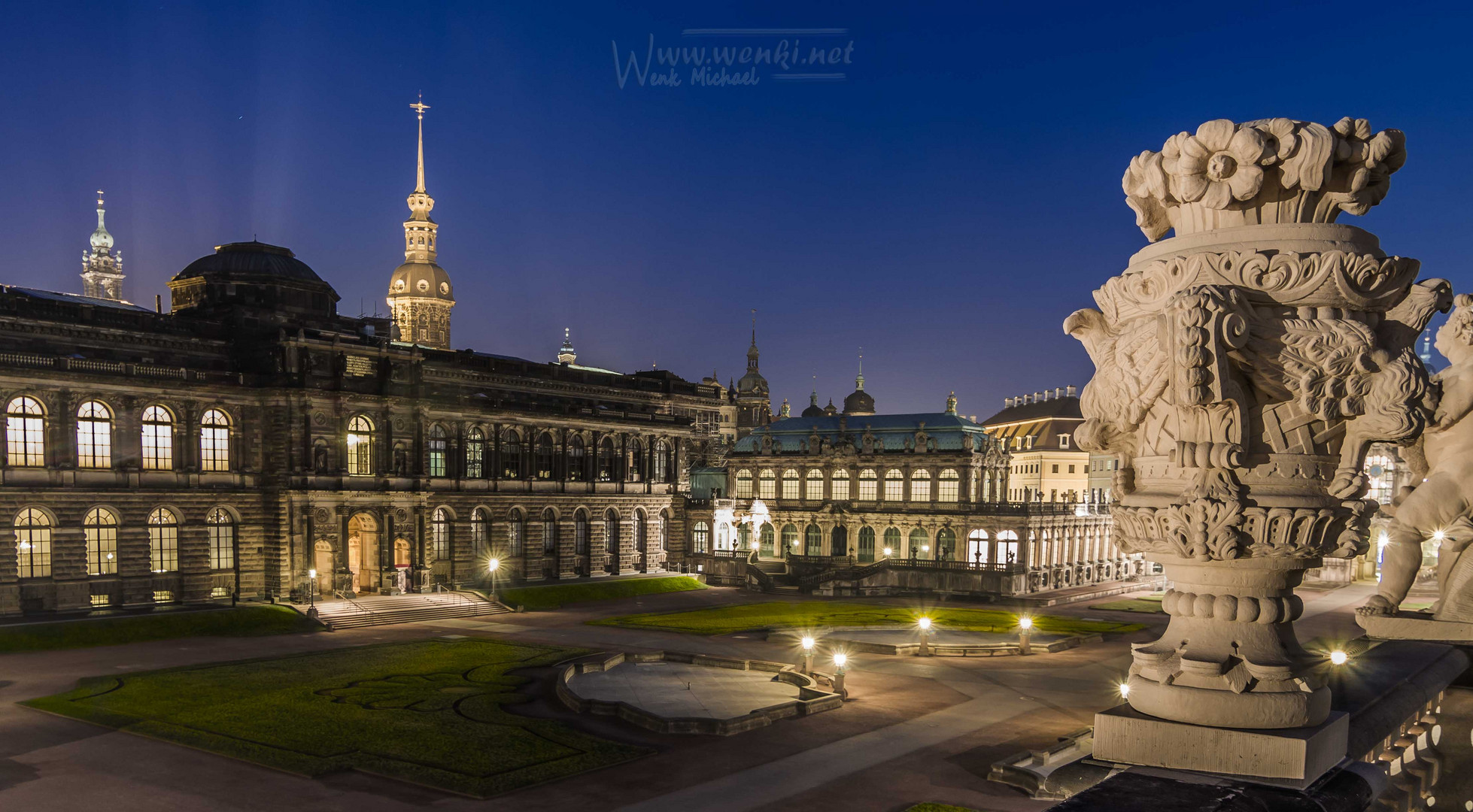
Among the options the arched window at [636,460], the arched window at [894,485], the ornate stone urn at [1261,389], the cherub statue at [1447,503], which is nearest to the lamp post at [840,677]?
the cherub statue at [1447,503]

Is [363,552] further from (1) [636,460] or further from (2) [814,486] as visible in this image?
(2) [814,486]

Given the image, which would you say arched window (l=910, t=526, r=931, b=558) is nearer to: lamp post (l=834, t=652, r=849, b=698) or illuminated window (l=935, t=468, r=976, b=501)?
illuminated window (l=935, t=468, r=976, b=501)

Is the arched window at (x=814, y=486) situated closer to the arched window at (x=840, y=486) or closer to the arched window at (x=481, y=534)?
the arched window at (x=840, y=486)

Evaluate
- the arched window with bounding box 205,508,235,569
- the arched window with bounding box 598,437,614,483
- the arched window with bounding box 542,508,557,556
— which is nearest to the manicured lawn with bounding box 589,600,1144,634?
the arched window with bounding box 542,508,557,556

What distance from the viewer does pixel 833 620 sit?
59562 millimetres

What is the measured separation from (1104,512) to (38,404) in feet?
242

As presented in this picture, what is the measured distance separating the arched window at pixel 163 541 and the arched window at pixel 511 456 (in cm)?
2300

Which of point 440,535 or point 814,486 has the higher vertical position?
point 814,486

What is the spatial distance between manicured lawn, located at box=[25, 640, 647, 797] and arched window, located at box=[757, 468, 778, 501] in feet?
153

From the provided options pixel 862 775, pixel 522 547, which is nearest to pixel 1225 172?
pixel 862 775

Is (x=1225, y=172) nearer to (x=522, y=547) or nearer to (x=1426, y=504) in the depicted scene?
(x=1426, y=504)

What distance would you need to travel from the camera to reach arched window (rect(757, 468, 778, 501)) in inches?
3568

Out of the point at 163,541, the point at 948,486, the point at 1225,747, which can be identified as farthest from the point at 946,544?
the point at 1225,747

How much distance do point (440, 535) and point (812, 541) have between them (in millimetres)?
31639
